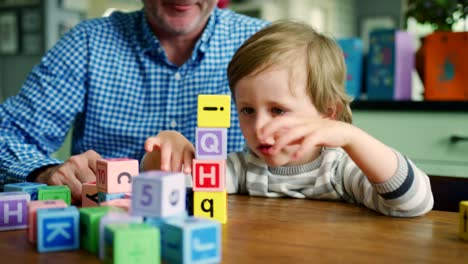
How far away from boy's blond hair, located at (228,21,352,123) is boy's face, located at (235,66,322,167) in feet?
0.06

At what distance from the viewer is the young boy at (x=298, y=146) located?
94cm

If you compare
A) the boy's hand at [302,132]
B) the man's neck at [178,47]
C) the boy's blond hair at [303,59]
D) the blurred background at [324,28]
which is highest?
the blurred background at [324,28]

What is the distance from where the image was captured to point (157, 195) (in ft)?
2.10

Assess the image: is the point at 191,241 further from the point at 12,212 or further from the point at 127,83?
the point at 127,83

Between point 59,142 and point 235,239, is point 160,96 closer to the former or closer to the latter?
point 59,142

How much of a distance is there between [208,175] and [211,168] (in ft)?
0.05

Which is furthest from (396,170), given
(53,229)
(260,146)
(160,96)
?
(160,96)

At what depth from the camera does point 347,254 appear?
671mm

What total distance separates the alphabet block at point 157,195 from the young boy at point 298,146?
0.24 meters

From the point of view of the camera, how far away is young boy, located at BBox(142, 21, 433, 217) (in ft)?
3.08

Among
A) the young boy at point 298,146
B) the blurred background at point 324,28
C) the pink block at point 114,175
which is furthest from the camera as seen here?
the blurred background at point 324,28

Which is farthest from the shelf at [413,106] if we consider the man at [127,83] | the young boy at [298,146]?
the young boy at [298,146]

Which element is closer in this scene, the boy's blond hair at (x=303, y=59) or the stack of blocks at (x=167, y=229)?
the stack of blocks at (x=167, y=229)

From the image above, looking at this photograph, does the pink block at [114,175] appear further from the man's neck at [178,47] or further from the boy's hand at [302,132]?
the man's neck at [178,47]
